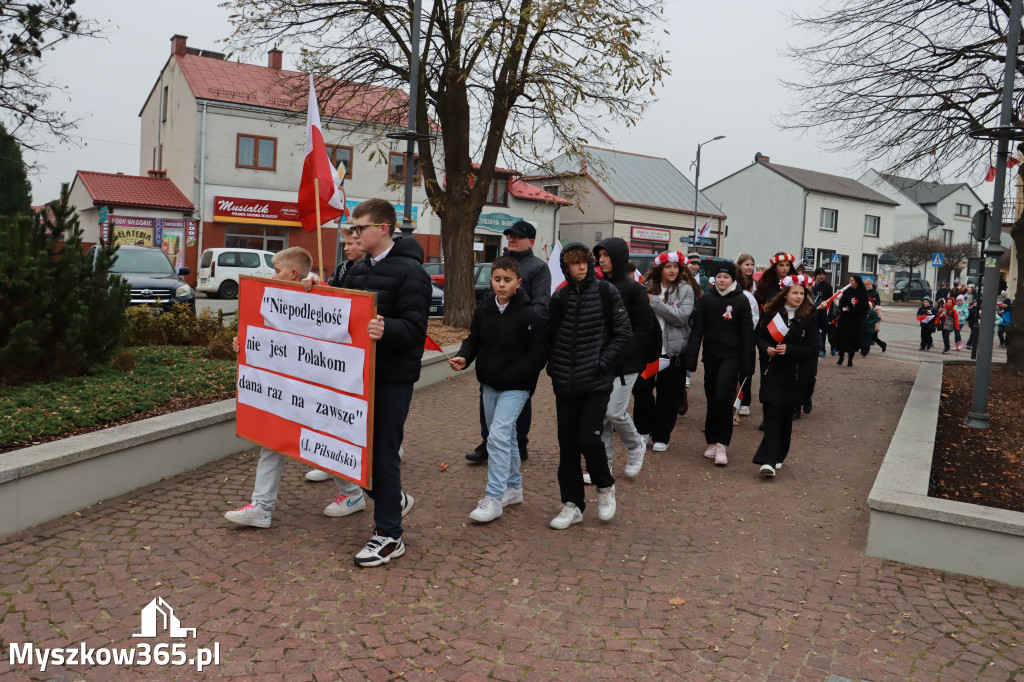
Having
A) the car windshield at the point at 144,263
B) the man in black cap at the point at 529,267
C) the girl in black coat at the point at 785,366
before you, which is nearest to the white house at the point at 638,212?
the car windshield at the point at 144,263

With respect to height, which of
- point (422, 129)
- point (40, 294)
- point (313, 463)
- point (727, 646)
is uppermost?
point (422, 129)

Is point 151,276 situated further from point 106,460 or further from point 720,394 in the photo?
point 720,394

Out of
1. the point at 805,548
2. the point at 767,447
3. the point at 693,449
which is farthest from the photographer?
the point at 693,449

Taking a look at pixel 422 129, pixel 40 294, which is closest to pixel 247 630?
pixel 40 294

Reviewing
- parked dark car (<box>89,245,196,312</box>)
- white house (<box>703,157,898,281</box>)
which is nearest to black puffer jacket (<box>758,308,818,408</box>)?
parked dark car (<box>89,245,196,312</box>)

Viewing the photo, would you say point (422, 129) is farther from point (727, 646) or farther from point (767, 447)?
point (727, 646)

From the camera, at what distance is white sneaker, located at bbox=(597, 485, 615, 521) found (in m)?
5.42

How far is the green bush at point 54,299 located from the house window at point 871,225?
5913 centimetres

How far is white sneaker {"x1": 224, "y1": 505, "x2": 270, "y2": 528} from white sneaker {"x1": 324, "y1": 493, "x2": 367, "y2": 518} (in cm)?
46

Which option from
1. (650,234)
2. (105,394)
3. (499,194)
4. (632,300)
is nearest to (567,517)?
(632,300)

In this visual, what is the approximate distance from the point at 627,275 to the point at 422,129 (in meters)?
11.5

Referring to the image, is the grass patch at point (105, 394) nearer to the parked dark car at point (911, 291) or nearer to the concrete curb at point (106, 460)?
the concrete curb at point (106, 460)

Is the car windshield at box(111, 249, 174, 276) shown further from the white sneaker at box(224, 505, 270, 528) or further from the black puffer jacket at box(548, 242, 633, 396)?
the black puffer jacket at box(548, 242, 633, 396)

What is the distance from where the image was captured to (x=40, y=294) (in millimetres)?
6520
